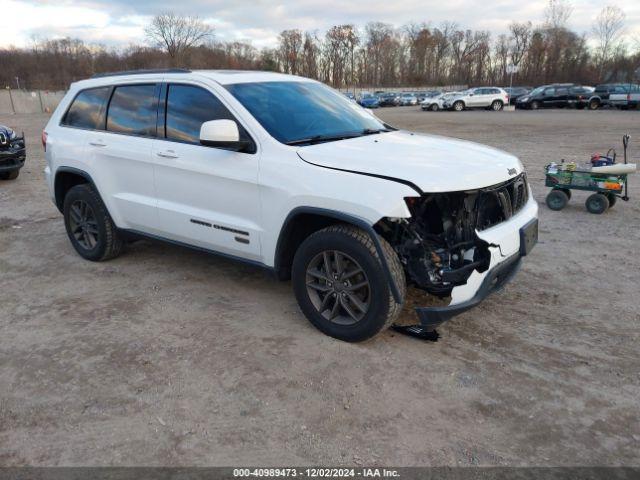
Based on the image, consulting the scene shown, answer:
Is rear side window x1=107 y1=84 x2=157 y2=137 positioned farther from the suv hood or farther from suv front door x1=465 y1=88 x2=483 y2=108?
suv front door x1=465 y1=88 x2=483 y2=108

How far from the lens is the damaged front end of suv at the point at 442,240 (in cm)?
342

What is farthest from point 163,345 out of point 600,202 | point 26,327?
point 600,202

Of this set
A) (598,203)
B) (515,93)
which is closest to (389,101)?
(515,93)

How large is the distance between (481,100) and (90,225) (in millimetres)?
35140

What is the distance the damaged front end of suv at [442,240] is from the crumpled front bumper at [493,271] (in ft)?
0.07

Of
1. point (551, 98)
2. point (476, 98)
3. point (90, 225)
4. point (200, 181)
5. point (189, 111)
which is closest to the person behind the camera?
point (200, 181)

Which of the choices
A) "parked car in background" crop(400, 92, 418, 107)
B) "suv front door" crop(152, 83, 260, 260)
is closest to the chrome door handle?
"suv front door" crop(152, 83, 260, 260)

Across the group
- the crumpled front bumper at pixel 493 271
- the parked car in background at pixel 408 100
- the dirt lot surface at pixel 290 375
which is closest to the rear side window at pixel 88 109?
the dirt lot surface at pixel 290 375

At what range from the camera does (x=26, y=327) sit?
415 centimetres

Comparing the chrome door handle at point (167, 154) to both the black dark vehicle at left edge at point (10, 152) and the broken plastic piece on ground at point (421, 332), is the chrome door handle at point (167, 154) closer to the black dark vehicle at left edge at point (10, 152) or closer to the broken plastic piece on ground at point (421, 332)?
the broken plastic piece on ground at point (421, 332)

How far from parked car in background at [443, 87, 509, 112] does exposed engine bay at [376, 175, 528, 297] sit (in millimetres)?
35604

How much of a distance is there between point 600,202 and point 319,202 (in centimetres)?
532

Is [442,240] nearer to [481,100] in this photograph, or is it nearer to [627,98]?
[627,98]

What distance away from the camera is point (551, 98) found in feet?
116
